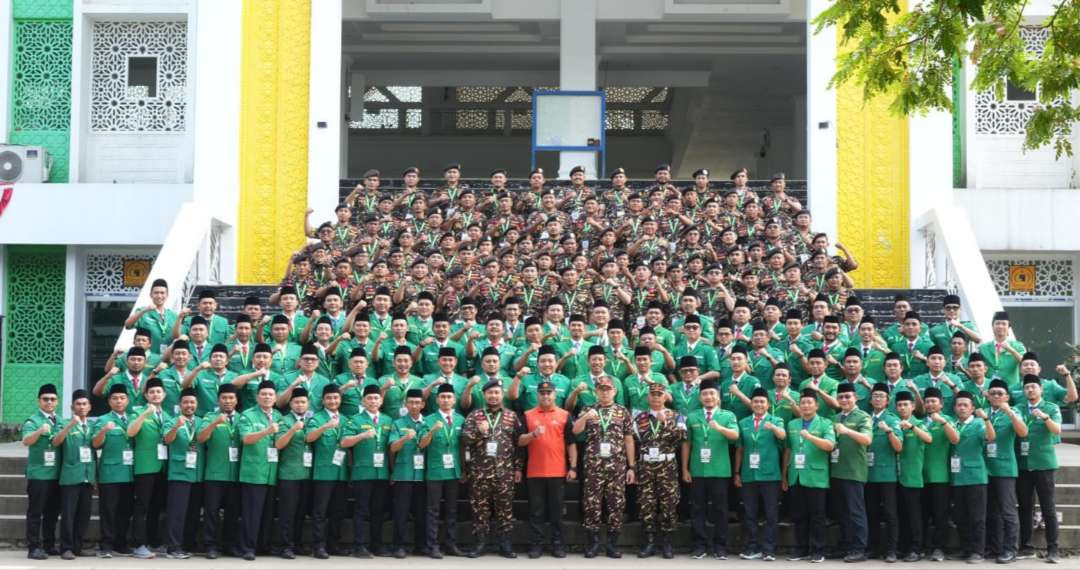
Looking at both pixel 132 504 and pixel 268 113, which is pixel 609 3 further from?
pixel 132 504

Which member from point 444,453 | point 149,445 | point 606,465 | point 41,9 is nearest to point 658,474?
point 606,465

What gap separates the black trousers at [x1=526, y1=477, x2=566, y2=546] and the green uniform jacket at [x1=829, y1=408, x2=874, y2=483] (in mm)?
2305

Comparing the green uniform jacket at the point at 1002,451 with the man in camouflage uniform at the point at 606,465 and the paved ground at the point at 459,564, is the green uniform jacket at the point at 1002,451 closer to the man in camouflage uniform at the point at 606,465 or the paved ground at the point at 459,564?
the paved ground at the point at 459,564

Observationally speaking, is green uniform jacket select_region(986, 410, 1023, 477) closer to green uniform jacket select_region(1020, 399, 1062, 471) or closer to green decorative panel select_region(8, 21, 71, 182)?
green uniform jacket select_region(1020, 399, 1062, 471)

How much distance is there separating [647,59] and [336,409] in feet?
47.6

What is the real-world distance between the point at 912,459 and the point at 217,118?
9856 millimetres

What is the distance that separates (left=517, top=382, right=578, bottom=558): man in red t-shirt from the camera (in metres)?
11.7

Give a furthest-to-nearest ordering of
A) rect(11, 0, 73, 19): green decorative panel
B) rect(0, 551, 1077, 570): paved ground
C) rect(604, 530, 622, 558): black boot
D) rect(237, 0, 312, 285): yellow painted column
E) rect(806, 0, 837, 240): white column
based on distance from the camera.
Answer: rect(11, 0, 73, 19): green decorative panel < rect(237, 0, 312, 285): yellow painted column < rect(806, 0, 837, 240): white column < rect(604, 530, 622, 558): black boot < rect(0, 551, 1077, 570): paved ground

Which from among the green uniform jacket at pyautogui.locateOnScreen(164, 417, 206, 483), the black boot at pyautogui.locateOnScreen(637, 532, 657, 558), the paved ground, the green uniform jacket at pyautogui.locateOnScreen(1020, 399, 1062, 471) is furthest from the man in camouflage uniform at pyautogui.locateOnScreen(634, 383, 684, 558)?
the green uniform jacket at pyautogui.locateOnScreen(164, 417, 206, 483)

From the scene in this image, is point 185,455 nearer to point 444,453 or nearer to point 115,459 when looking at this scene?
point 115,459

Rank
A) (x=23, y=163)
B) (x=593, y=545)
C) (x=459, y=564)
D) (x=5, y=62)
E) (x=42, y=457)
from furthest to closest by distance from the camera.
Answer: (x=5, y=62), (x=23, y=163), (x=593, y=545), (x=42, y=457), (x=459, y=564)

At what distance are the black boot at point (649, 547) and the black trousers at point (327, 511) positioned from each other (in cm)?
256

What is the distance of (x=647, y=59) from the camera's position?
24891 mm

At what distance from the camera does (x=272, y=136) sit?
719 inches
